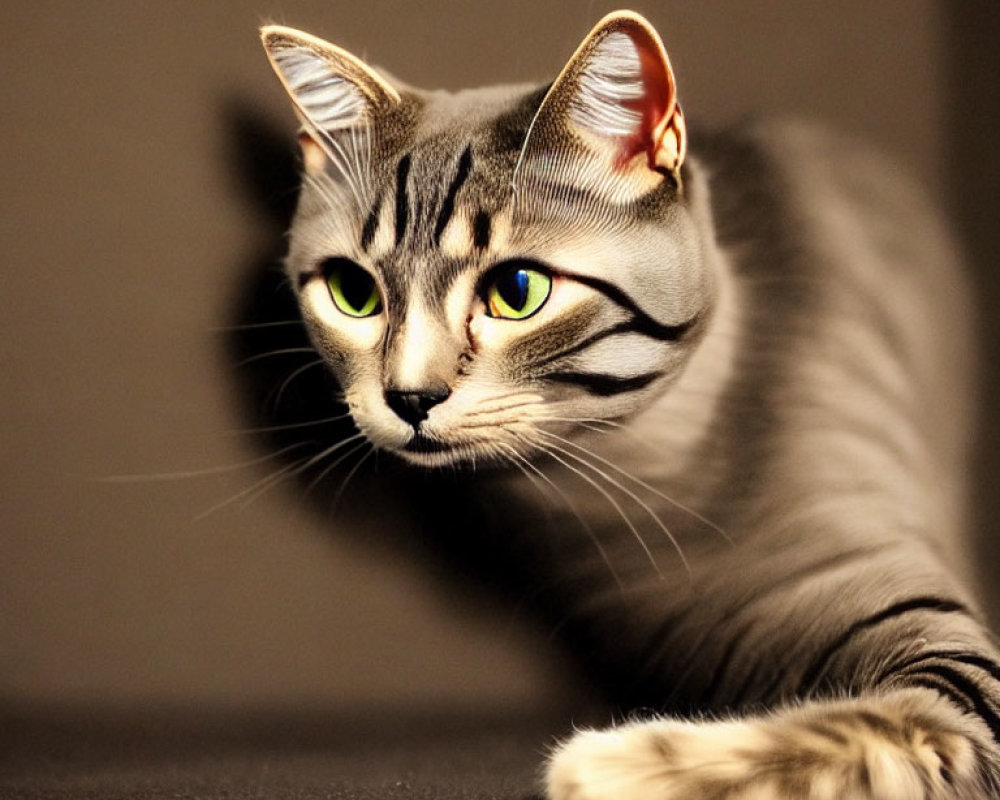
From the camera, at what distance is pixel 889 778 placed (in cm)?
57

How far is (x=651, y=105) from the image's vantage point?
0.70m

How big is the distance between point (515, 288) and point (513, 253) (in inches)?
0.9

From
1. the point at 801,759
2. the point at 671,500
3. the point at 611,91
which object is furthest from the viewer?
the point at 671,500

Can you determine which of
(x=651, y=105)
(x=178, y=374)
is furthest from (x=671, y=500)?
(x=178, y=374)

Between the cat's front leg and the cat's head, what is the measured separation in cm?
22

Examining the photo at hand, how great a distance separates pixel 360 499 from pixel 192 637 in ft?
0.57

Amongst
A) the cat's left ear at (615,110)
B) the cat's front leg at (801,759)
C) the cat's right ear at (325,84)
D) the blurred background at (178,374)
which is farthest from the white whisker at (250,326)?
the cat's front leg at (801,759)

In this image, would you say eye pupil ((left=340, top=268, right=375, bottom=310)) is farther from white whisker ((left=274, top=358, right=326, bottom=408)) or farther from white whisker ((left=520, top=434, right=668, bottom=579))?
white whisker ((left=520, top=434, right=668, bottom=579))

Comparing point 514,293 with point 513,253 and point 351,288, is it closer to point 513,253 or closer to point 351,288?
point 513,253

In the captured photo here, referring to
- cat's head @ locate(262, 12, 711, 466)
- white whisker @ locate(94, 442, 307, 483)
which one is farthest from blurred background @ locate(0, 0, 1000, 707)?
cat's head @ locate(262, 12, 711, 466)

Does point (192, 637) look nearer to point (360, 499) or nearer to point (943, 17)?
point (360, 499)

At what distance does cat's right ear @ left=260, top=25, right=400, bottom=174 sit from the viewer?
74cm

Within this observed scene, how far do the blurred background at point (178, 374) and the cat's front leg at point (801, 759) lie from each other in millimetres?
226

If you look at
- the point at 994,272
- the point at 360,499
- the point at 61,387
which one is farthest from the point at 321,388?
the point at 994,272
